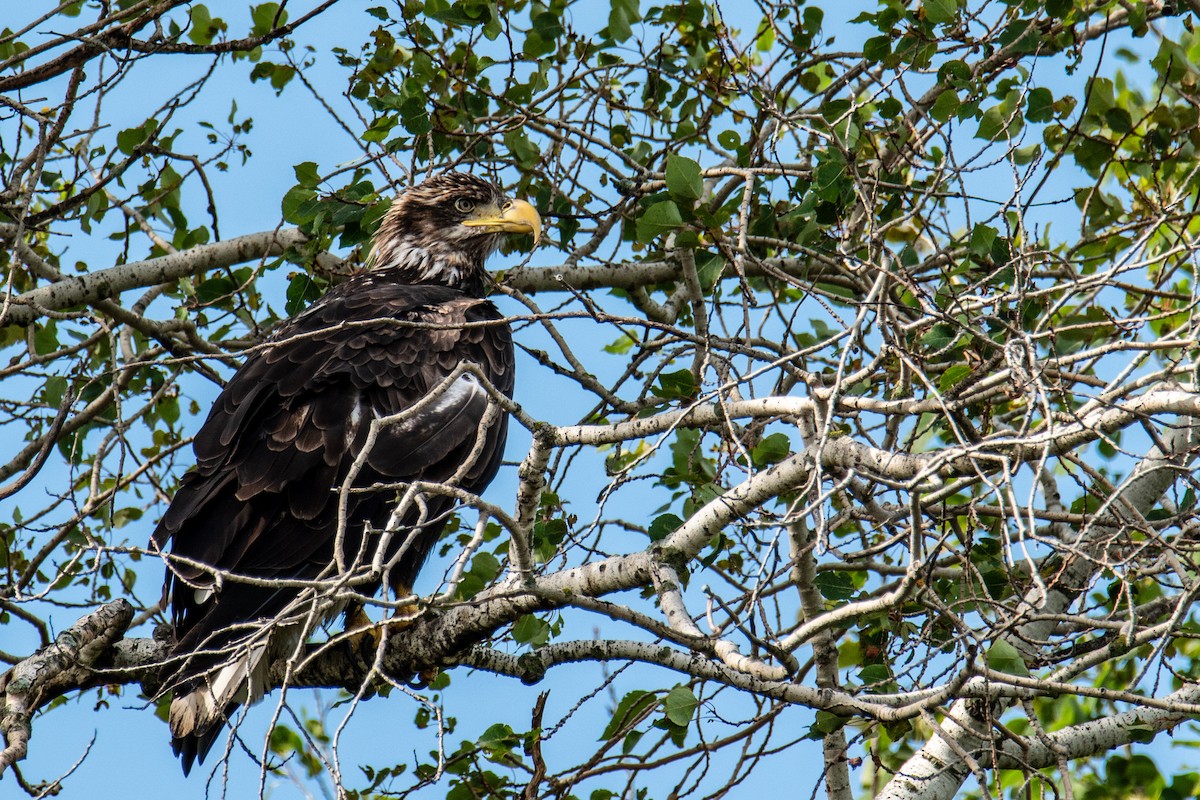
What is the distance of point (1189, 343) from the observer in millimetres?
2529

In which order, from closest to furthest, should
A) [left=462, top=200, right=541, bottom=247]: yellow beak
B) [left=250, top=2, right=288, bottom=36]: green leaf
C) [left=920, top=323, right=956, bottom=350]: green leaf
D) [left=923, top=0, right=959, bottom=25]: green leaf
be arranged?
[left=920, top=323, right=956, bottom=350]: green leaf, [left=923, top=0, right=959, bottom=25]: green leaf, [left=250, top=2, right=288, bottom=36]: green leaf, [left=462, top=200, right=541, bottom=247]: yellow beak

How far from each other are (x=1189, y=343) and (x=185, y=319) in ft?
12.2

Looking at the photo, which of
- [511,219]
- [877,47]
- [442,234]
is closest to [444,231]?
[442,234]

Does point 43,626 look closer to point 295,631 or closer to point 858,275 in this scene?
point 295,631

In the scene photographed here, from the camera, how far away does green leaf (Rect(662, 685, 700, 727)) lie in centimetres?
328

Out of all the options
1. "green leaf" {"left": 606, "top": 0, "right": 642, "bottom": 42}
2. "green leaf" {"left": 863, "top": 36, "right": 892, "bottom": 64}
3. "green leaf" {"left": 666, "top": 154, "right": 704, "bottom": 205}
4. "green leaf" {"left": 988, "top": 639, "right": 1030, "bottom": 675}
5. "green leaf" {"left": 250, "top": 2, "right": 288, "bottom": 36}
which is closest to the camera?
"green leaf" {"left": 988, "top": 639, "right": 1030, "bottom": 675}

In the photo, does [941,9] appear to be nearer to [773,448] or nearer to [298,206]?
[773,448]

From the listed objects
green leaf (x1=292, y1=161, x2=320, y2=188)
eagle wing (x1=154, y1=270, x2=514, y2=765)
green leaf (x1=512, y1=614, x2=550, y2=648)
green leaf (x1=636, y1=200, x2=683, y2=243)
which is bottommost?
green leaf (x1=512, y1=614, x2=550, y2=648)

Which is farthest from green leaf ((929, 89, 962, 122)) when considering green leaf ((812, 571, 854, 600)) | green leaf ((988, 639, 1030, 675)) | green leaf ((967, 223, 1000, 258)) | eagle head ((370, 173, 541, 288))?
eagle head ((370, 173, 541, 288))

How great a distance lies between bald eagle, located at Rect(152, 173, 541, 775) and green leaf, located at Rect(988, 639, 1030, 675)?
1.72 meters

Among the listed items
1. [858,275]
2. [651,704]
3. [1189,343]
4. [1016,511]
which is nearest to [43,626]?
[651,704]

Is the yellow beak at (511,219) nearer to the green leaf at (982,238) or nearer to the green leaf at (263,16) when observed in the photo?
the green leaf at (263,16)

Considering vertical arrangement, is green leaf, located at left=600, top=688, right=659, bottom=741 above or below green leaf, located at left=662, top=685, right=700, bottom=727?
above

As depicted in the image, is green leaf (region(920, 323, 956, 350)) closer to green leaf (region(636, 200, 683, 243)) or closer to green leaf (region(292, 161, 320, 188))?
green leaf (region(636, 200, 683, 243))
